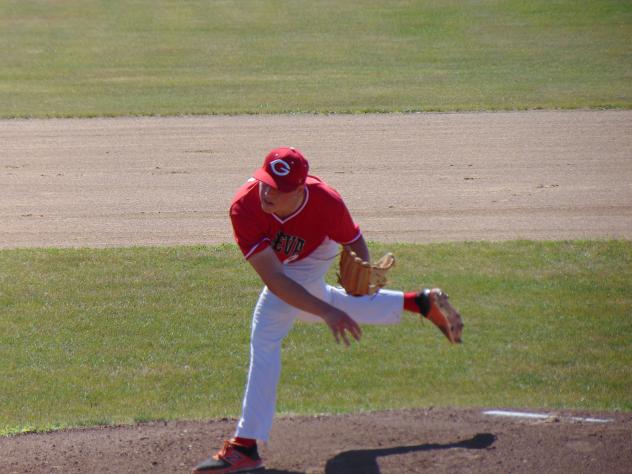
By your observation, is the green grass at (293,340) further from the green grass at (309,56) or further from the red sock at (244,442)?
the green grass at (309,56)

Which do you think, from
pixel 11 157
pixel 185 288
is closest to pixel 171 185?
pixel 11 157

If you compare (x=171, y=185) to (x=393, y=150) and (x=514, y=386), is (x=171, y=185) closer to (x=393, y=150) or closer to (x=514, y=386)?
(x=393, y=150)

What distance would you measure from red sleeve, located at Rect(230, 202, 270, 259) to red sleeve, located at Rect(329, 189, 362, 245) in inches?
18.0

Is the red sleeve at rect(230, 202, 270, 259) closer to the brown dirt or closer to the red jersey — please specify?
the red jersey

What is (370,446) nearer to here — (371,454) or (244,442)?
(371,454)

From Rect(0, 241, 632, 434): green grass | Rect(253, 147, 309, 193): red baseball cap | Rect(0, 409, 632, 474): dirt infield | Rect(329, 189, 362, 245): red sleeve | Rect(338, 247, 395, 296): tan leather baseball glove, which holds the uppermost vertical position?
Rect(253, 147, 309, 193): red baseball cap

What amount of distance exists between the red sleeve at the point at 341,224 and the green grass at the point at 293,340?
1.57m

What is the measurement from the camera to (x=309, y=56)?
2603 centimetres

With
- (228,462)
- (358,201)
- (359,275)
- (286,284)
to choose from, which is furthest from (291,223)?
(358,201)

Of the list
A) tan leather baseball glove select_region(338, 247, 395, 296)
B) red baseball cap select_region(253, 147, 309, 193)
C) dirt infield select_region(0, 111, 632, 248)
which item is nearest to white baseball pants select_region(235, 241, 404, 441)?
tan leather baseball glove select_region(338, 247, 395, 296)

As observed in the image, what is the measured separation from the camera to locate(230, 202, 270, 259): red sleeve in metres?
5.33

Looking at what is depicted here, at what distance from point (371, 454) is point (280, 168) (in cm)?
168

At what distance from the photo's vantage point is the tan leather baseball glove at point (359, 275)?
18.4ft

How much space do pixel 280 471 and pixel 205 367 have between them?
254 centimetres
